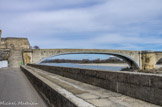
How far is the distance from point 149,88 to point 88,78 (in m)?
4.68

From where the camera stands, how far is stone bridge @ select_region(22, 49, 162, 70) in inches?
2328

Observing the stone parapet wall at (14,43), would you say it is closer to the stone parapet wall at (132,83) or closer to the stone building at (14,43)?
the stone building at (14,43)

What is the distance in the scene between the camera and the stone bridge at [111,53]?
59119 mm

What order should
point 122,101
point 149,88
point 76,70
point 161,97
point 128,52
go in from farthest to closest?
1. point 128,52
2. point 76,70
3. point 122,101
4. point 149,88
5. point 161,97

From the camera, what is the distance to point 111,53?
6800 centimetres

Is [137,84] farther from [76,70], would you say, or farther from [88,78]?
[76,70]

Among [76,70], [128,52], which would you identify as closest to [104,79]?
[76,70]

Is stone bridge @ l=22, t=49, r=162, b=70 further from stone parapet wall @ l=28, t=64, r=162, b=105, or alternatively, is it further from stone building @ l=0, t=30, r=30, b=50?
stone parapet wall @ l=28, t=64, r=162, b=105

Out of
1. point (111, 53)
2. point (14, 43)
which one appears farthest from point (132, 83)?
point (14, 43)

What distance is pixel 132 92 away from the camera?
17.3 ft

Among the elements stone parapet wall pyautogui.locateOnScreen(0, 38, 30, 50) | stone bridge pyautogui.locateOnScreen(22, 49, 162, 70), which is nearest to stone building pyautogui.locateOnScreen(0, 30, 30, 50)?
stone parapet wall pyautogui.locateOnScreen(0, 38, 30, 50)

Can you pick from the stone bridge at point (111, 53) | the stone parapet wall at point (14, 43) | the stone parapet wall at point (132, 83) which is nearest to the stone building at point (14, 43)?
the stone parapet wall at point (14, 43)

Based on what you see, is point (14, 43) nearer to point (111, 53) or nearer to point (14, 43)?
point (14, 43)

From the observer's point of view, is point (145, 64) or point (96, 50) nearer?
point (96, 50)
